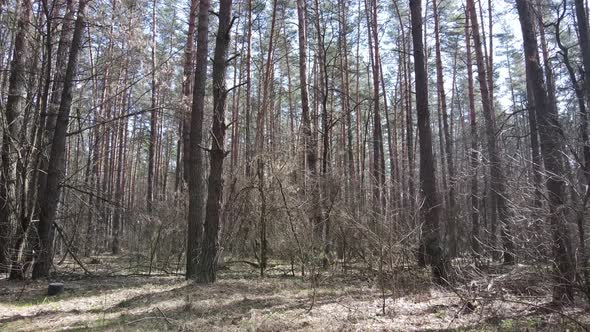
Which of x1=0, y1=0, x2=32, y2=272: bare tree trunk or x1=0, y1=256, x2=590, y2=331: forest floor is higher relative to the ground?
x1=0, y1=0, x2=32, y2=272: bare tree trunk

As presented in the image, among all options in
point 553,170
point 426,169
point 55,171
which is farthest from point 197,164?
point 553,170

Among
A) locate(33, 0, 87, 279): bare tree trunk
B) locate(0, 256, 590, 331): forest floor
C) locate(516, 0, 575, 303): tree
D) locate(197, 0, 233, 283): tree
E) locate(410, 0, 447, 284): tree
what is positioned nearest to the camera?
locate(516, 0, 575, 303): tree

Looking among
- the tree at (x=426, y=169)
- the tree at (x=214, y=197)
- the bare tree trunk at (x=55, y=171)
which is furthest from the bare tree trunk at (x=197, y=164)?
the tree at (x=426, y=169)

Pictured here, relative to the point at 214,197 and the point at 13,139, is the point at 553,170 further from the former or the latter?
the point at 13,139

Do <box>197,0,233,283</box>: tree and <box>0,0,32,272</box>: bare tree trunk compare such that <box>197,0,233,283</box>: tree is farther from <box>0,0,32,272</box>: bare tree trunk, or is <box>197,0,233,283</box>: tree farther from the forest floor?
<box>0,0,32,272</box>: bare tree trunk

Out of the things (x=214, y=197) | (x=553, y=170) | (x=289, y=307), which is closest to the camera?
(x=553, y=170)

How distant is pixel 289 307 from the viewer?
254 inches

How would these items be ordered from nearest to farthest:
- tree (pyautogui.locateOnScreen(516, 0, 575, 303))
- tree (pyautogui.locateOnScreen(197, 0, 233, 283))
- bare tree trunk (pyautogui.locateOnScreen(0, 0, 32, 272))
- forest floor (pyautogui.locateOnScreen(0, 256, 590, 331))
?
tree (pyautogui.locateOnScreen(516, 0, 575, 303)), forest floor (pyautogui.locateOnScreen(0, 256, 590, 331)), tree (pyautogui.locateOnScreen(197, 0, 233, 283)), bare tree trunk (pyautogui.locateOnScreen(0, 0, 32, 272))

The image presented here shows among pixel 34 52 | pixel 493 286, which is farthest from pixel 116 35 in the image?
pixel 493 286

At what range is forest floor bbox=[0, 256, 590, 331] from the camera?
493 cm

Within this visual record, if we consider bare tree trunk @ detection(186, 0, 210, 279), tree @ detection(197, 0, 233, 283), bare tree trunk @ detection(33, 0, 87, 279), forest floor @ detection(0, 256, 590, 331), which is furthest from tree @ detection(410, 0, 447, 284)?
bare tree trunk @ detection(33, 0, 87, 279)

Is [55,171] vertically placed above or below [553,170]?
above

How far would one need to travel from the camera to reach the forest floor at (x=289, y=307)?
16.2ft

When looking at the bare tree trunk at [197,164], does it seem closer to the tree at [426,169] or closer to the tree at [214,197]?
the tree at [214,197]
